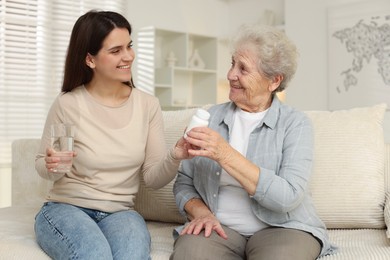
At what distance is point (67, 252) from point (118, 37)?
2.54ft

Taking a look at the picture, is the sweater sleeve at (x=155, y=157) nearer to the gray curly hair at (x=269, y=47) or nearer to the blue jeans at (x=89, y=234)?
the blue jeans at (x=89, y=234)

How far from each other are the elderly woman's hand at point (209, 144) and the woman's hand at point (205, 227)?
0.75 ft

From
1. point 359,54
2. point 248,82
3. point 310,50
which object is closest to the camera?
point 248,82

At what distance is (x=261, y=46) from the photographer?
176 centimetres

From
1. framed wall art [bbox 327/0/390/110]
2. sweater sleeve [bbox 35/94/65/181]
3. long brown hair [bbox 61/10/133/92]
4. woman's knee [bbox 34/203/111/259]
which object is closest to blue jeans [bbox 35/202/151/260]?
woman's knee [bbox 34/203/111/259]

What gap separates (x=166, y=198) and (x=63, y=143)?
618mm

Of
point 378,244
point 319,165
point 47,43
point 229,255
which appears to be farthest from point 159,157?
point 47,43

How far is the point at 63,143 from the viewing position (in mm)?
1637

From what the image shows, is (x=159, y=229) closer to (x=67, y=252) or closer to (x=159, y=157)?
(x=159, y=157)

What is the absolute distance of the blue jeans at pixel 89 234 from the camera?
5.01ft

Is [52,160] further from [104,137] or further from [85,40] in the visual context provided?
[85,40]

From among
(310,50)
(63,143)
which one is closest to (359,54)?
(310,50)

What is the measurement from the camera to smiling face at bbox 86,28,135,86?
188 cm

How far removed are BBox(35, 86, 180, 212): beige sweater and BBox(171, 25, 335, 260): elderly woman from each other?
0.15 meters
